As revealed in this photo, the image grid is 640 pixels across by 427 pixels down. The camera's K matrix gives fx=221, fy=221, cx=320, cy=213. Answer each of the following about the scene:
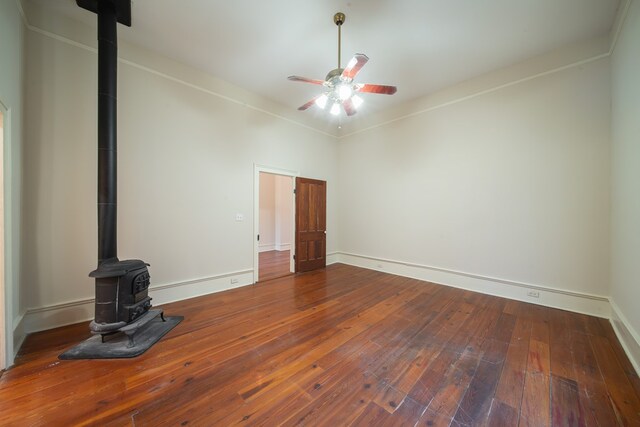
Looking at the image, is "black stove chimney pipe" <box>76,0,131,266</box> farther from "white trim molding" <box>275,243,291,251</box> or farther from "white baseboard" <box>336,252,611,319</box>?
"white trim molding" <box>275,243,291,251</box>

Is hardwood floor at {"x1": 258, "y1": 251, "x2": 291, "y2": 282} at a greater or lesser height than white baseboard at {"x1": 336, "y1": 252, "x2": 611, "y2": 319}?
lesser

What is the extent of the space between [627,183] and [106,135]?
5.39 metres

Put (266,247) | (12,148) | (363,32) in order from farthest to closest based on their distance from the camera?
(266,247) → (363,32) → (12,148)

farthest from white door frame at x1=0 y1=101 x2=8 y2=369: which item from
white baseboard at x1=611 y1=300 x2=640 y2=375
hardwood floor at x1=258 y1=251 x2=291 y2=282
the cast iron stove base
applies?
white baseboard at x1=611 y1=300 x2=640 y2=375

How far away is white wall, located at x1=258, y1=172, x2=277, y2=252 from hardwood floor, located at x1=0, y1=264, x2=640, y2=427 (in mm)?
4693

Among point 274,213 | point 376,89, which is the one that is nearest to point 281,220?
point 274,213

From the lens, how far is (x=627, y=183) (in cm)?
225

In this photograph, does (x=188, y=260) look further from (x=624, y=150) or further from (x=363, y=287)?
(x=624, y=150)

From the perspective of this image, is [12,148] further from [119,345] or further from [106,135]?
[119,345]

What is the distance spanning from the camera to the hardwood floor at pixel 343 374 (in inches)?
58.1

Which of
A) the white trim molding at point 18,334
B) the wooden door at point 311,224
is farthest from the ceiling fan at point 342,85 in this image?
the white trim molding at point 18,334

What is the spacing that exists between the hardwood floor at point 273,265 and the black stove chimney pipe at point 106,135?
256cm

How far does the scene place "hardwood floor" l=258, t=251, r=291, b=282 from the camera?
469 centimetres

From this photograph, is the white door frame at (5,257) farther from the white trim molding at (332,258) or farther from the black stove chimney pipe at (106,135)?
the white trim molding at (332,258)
